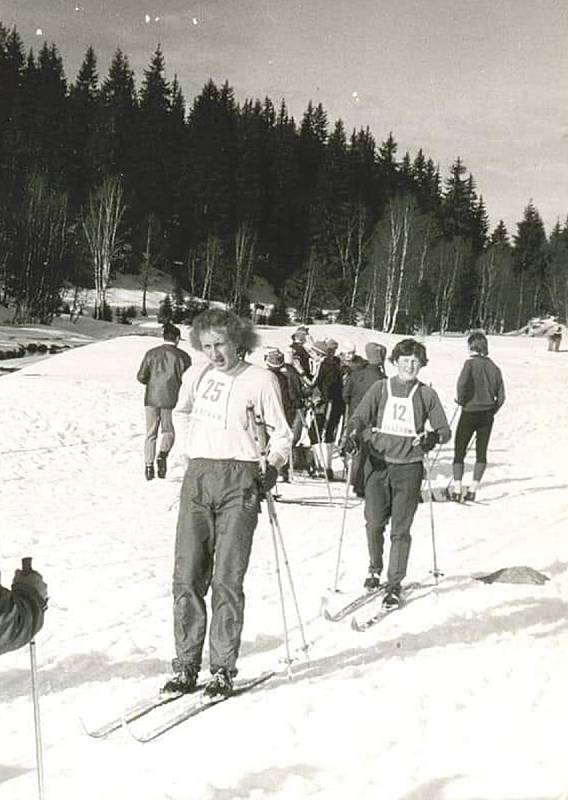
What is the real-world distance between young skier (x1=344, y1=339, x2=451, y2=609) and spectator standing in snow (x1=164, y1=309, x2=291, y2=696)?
1.64 meters

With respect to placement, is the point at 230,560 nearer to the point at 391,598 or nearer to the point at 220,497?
the point at 220,497

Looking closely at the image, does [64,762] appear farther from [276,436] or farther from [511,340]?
[511,340]

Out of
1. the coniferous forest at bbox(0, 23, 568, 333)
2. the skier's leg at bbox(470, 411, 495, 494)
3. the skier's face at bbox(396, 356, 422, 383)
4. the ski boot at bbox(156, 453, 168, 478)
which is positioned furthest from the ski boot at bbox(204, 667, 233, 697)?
the coniferous forest at bbox(0, 23, 568, 333)

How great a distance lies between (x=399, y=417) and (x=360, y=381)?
14.3 ft

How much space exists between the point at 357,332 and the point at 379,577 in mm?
30175

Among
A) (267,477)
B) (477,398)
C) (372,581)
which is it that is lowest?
(372,581)

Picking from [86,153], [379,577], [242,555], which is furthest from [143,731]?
[86,153]

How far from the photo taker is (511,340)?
40.0 m

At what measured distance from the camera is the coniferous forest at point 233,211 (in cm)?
4969

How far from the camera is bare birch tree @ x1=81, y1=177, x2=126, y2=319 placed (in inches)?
1878

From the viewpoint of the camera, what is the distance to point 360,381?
33.3 feet

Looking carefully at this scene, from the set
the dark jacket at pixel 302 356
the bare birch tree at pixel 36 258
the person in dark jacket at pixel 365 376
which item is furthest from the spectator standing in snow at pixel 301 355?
the bare birch tree at pixel 36 258

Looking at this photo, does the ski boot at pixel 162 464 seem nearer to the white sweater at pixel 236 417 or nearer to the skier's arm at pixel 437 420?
the skier's arm at pixel 437 420

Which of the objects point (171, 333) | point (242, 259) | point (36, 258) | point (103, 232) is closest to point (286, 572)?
point (171, 333)
